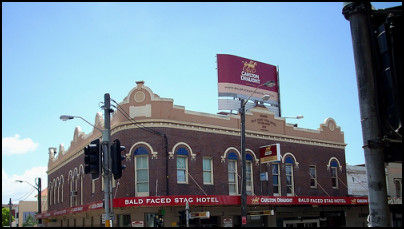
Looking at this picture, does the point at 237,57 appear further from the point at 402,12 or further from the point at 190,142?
the point at 402,12

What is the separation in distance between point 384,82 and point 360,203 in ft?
96.2

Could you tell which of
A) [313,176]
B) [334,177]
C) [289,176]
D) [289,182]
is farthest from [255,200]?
[334,177]

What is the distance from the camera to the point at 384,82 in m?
4.92

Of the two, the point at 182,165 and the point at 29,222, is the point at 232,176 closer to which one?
the point at 182,165

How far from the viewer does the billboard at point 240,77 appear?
3225cm

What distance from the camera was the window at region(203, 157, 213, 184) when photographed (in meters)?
28.6

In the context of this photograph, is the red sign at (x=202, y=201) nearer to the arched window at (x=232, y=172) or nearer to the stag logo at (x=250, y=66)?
the arched window at (x=232, y=172)

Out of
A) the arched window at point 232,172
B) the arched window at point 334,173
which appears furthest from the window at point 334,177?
the arched window at point 232,172

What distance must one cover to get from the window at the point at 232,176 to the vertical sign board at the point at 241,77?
471cm

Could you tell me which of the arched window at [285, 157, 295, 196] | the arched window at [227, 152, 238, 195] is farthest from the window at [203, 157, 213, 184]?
the arched window at [285, 157, 295, 196]

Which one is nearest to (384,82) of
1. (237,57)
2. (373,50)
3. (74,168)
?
(373,50)

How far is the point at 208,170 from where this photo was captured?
2875 centimetres

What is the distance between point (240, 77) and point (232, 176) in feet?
23.6

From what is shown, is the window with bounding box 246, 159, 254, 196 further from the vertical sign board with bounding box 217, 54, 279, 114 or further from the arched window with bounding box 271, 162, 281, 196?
the vertical sign board with bounding box 217, 54, 279, 114
